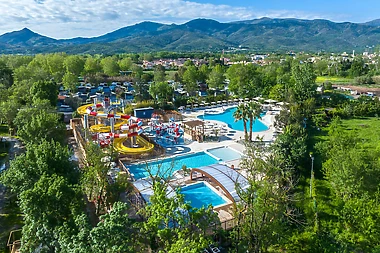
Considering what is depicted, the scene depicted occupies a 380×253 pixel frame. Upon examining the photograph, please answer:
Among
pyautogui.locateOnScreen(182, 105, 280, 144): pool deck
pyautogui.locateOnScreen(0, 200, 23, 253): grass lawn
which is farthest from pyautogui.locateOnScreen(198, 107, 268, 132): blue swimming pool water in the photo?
pyautogui.locateOnScreen(0, 200, 23, 253): grass lawn

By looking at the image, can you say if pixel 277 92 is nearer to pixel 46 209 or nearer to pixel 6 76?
pixel 46 209

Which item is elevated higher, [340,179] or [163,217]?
[163,217]

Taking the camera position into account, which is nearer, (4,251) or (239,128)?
(4,251)

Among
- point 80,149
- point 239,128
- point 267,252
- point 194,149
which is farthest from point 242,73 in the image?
point 267,252

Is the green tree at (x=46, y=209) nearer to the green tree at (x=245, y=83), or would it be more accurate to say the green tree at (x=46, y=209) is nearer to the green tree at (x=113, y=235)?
the green tree at (x=113, y=235)

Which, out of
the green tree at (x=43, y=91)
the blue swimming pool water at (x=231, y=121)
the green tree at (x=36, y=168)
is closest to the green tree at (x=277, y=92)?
the blue swimming pool water at (x=231, y=121)

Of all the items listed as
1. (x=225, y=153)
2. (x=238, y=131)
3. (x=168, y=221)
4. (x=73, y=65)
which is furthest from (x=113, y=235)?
(x=73, y=65)

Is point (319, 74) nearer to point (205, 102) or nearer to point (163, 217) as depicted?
point (205, 102)
